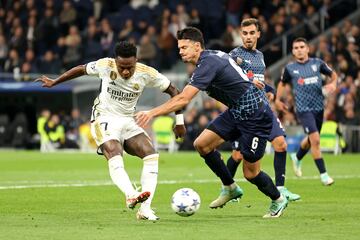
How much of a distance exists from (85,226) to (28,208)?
275 cm

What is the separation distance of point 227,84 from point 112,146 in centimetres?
156

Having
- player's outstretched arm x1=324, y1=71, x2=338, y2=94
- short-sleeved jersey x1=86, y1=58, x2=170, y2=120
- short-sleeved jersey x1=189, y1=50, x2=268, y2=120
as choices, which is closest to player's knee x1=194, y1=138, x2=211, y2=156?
short-sleeved jersey x1=189, y1=50, x2=268, y2=120

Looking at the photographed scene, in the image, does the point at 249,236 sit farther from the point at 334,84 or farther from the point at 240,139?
the point at 334,84

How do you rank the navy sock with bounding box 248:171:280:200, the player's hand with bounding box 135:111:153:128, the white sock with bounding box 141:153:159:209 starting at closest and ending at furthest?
the player's hand with bounding box 135:111:153:128, the white sock with bounding box 141:153:159:209, the navy sock with bounding box 248:171:280:200

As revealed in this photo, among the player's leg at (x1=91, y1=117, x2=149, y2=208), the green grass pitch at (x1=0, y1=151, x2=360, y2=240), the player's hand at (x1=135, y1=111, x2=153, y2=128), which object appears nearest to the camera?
the green grass pitch at (x1=0, y1=151, x2=360, y2=240)

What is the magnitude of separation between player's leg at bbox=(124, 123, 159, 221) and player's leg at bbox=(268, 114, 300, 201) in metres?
2.97

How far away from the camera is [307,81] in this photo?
64.2ft

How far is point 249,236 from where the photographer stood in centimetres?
1090

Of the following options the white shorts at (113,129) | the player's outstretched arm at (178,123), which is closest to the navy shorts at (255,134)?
the player's outstretched arm at (178,123)

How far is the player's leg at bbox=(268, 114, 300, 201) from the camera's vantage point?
51.6 feet

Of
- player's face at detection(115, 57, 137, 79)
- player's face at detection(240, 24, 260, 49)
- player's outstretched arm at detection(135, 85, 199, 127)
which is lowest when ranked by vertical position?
player's outstretched arm at detection(135, 85, 199, 127)

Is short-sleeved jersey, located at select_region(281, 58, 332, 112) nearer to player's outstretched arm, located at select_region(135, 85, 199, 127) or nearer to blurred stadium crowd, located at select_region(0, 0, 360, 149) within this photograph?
player's outstretched arm, located at select_region(135, 85, 199, 127)

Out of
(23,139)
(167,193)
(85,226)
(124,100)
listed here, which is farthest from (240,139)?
(23,139)

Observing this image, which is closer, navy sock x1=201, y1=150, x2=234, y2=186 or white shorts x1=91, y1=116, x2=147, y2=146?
white shorts x1=91, y1=116, x2=147, y2=146
